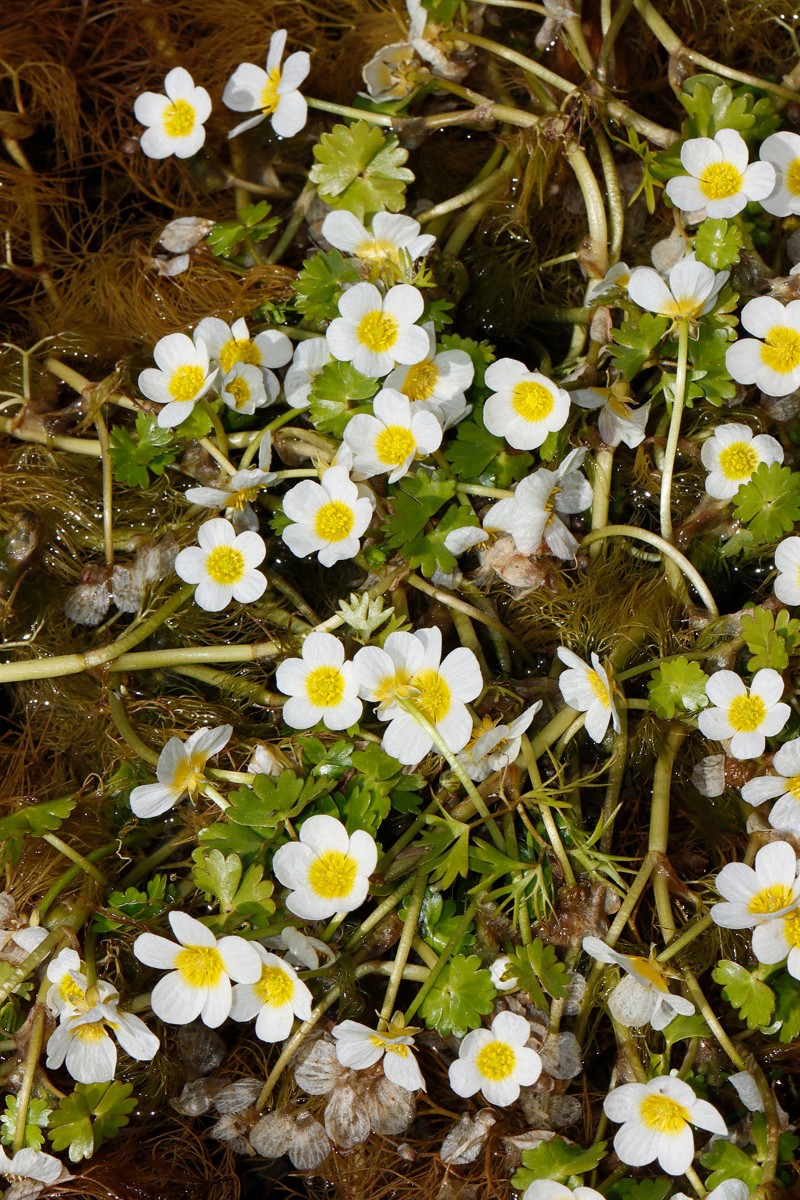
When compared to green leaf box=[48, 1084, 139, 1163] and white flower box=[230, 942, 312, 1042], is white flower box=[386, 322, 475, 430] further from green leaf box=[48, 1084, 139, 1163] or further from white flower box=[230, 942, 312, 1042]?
green leaf box=[48, 1084, 139, 1163]

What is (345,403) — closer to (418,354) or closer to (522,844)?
(418,354)

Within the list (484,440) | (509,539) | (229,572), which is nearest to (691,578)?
(509,539)

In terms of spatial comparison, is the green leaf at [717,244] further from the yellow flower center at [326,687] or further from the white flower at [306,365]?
the yellow flower center at [326,687]

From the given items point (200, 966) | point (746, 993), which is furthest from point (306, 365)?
point (746, 993)

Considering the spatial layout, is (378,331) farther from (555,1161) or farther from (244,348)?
(555,1161)

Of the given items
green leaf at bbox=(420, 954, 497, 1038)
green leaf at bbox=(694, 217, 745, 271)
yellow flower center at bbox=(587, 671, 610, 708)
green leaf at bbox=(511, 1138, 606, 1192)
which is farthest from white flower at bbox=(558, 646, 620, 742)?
green leaf at bbox=(694, 217, 745, 271)

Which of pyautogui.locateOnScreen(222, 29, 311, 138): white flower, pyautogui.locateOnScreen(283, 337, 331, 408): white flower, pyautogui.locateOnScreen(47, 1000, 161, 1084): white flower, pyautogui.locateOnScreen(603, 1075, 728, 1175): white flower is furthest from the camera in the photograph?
pyautogui.locateOnScreen(222, 29, 311, 138): white flower
